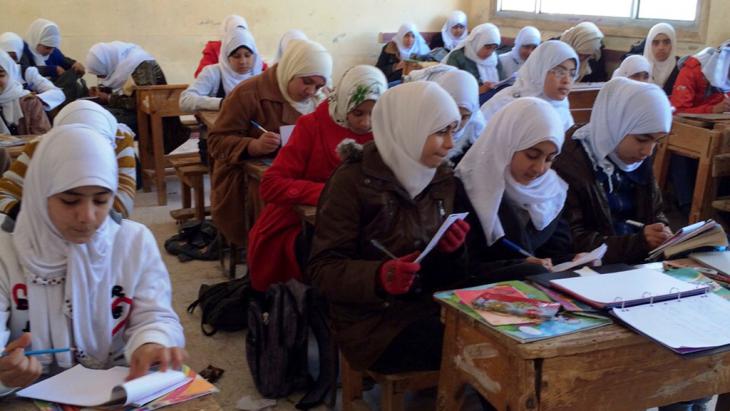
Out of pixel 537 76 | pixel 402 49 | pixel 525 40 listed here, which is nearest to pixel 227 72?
pixel 537 76

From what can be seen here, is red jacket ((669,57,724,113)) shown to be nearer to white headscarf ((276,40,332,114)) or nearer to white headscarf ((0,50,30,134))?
white headscarf ((276,40,332,114))

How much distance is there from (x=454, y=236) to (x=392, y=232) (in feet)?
0.66

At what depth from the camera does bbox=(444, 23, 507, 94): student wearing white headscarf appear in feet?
21.6

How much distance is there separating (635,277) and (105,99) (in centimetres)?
509

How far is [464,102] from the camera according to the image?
3.44 metres

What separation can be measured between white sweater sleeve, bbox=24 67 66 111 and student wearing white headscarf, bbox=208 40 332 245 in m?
2.50

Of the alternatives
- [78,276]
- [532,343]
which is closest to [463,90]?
[532,343]

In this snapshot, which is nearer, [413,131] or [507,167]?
[413,131]

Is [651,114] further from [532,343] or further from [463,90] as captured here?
[532,343]

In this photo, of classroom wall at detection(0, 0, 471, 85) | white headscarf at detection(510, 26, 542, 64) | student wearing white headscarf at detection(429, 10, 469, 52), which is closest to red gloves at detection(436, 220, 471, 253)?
white headscarf at detection(510, 26, 542, 64)

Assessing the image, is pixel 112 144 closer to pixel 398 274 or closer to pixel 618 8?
pixel 398 274

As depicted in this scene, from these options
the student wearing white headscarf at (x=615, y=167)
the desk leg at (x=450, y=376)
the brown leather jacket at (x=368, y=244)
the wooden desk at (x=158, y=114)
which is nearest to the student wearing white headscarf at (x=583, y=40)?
the wooden desk at (x=158, y=114)

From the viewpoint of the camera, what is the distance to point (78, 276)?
152cm

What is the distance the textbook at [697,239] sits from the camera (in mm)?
2162
